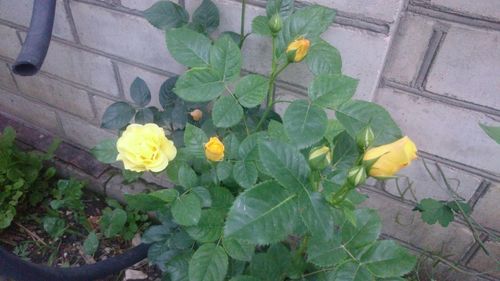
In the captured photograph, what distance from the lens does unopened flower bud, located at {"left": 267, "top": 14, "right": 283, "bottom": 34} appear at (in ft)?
2.40

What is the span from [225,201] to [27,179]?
94cm

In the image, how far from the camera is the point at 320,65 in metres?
0.76

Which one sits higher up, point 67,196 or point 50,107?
point 50,107

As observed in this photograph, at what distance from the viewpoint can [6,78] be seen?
154 cm

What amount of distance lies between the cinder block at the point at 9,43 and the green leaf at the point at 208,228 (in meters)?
0.99

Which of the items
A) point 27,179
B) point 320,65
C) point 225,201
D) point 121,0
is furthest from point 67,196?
point 320,65

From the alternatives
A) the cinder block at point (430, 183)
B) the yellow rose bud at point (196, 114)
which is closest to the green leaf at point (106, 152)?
the yellow rose bud at point (196, 114)

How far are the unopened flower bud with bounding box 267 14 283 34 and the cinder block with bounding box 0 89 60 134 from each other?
1099 mm

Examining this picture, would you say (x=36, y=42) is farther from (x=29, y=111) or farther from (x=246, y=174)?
(x=29, y=111)

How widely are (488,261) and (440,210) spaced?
0.30m

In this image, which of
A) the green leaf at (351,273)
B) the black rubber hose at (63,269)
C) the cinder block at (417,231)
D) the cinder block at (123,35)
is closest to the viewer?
the green leaf at (351,273)

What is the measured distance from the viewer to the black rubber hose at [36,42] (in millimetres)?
709

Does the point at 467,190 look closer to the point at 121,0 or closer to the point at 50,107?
the point at 121,0

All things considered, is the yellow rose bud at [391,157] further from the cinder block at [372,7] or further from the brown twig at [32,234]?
the brown twig at [32,234]
